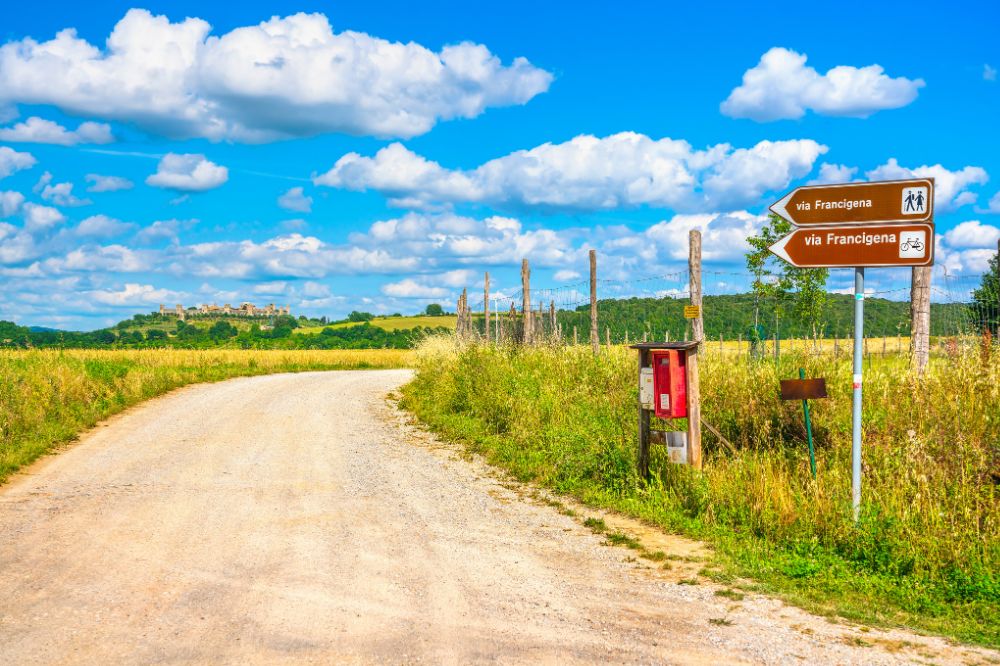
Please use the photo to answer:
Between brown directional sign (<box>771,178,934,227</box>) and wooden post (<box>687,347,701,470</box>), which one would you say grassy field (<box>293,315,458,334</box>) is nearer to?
wooden post (<box>687,347,701,470</box>)

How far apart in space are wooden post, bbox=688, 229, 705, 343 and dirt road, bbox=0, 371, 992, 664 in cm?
436

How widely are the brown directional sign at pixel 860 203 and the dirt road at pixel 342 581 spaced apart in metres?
3.85

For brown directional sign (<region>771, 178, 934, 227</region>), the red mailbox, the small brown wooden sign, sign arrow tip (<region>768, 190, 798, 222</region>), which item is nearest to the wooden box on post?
the red mailbox

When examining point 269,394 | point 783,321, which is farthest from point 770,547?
point 783,321

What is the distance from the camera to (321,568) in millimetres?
6520

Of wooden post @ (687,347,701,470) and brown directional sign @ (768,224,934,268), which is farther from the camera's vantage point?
wooden post @ (687,347,701,470)

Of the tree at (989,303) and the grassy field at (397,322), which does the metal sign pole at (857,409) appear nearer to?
the tree at (989,303)

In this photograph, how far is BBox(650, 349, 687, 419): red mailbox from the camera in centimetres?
877

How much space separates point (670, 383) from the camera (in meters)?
8.79

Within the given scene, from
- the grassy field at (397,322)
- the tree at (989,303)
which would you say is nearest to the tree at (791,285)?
the tree at (989,303)

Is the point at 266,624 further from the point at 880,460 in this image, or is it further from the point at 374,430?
the point at 374,430

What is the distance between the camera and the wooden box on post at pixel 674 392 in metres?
8.63

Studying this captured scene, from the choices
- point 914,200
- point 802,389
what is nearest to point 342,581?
point 802,389

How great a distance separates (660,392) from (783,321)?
24395 millimetres
